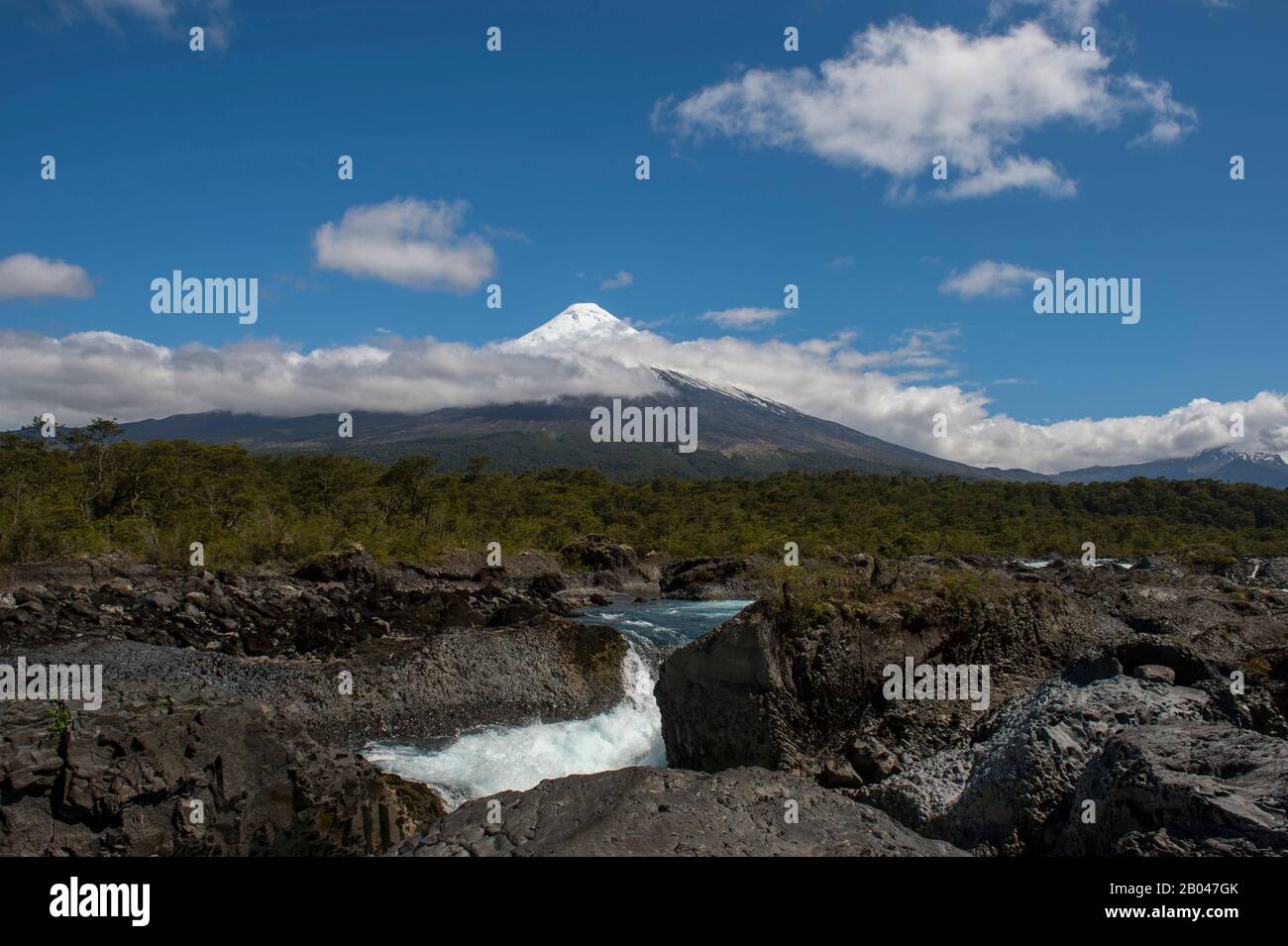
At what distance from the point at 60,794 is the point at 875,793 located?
9027 mm

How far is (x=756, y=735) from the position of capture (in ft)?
34.4

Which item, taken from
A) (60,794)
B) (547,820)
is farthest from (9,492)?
(547,820)

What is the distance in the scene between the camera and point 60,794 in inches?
294

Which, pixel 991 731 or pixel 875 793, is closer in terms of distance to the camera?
pixel 875 793

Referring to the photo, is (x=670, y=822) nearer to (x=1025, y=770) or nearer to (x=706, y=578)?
(x=1025, y=770)

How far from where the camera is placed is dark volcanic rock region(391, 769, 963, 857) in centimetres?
614

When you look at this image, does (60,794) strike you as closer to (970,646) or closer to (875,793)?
(875,793)

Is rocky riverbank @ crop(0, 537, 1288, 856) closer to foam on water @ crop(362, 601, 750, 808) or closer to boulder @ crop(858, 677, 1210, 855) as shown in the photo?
boulder @ crop(858, 677, 1210, 855)

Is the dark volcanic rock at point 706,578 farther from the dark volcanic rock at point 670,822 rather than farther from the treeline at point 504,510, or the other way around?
the dark volcanic rock at point 670,822

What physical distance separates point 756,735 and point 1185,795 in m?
5.62

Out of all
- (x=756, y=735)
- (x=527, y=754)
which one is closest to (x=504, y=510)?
(x=527, y=754)

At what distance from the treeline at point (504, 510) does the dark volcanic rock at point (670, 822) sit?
110 feet

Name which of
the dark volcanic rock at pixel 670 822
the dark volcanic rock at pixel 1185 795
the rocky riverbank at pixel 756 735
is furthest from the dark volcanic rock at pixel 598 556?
the dark volcanic rock at pixel 1185 795

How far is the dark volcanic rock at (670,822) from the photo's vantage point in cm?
614
